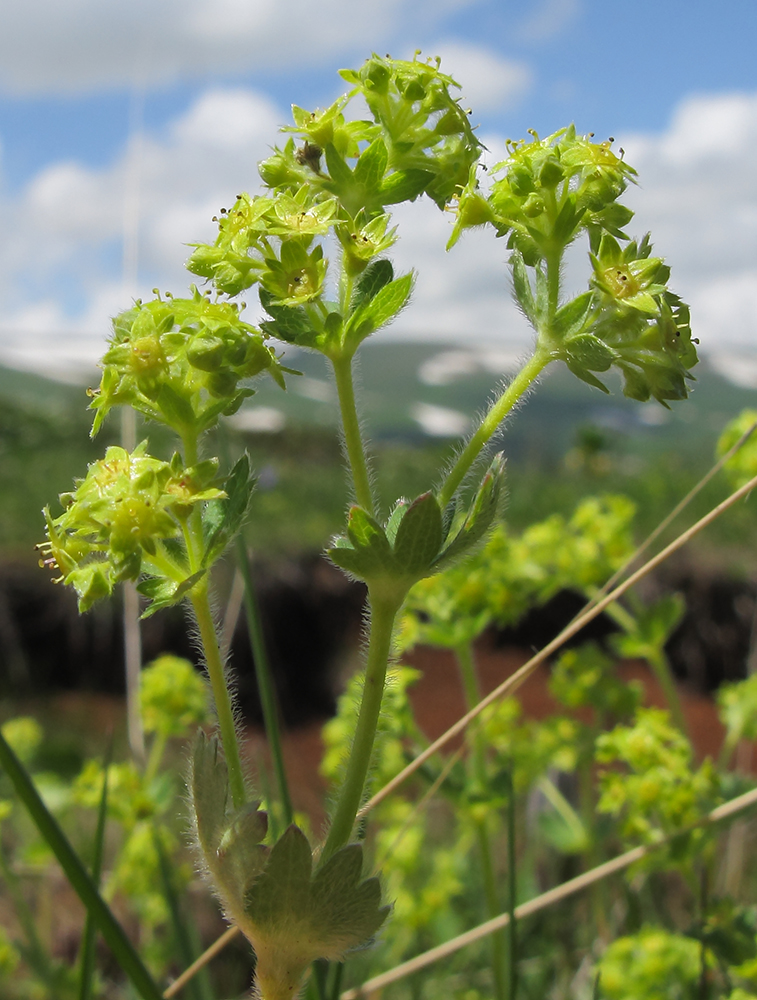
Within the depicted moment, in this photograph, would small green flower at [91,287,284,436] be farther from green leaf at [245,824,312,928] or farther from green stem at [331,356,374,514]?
green leaf at [245,824,312,928]

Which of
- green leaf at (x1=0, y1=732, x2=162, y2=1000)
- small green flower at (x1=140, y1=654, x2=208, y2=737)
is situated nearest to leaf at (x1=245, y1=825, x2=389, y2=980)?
green leaf at (x1=0, y1=732, x2=162, y2=1000)

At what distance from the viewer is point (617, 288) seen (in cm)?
92

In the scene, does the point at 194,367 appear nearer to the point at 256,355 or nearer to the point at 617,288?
Answer: the point at 256,355

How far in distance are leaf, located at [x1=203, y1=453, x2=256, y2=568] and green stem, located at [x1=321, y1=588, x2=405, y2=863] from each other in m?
0.15

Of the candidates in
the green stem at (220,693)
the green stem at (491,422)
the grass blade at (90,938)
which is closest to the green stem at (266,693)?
the grass blade at (90,938)

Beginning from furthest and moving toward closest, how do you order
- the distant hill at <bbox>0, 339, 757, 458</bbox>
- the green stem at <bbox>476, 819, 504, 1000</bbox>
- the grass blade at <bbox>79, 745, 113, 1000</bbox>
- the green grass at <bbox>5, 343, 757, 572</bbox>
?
the distant hill at <bbox>0, 339, 757, 458</bbox> < the green grass at <bbox>5, 343, 757, 572</bbox> < the green stem at <bbox>476, 819, 504, 1000</bbox> < the grass blade at <bbox>79, 745, 113, 1000</bbox>

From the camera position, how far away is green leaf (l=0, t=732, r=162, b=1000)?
34.8 inches

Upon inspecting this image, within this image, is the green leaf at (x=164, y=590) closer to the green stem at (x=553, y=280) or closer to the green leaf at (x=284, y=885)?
the green leaf at (x=284, y=885)

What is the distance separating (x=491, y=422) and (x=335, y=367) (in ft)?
0.56

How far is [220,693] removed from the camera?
0.96 m

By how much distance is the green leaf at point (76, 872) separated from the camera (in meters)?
0.88

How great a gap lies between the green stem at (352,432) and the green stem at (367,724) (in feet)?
0.34

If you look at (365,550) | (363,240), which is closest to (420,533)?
(365,550)

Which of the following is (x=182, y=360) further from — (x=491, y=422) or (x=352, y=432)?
(x=491, y=422)
